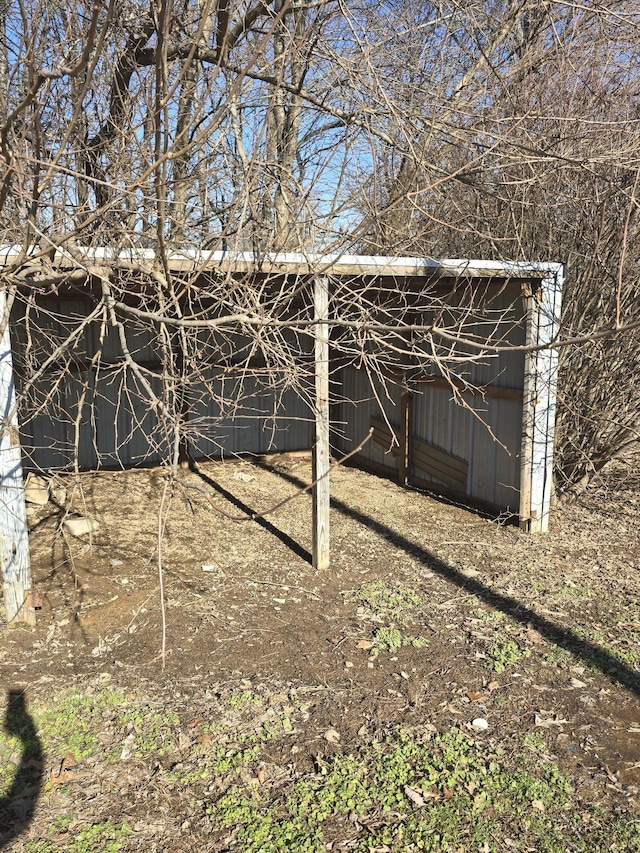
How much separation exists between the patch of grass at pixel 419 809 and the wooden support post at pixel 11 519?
2.44 meters

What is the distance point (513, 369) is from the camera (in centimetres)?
714

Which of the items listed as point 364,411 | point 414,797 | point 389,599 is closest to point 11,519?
point 389,599

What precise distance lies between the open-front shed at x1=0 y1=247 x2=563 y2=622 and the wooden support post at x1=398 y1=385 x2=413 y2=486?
2cm

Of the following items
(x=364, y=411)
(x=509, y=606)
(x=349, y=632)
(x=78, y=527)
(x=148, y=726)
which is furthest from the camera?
(x=364, y=411)

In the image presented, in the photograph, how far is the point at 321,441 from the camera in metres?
5.78

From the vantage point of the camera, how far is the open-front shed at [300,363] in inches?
138

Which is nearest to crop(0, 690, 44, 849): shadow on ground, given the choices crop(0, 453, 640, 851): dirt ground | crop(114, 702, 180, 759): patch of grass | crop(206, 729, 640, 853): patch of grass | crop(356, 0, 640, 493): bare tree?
crop(0, 453, 640, 851): dirt ground

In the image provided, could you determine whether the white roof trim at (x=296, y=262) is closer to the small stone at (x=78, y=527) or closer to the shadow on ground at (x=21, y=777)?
the shadow on ground at (x=21, y=777)

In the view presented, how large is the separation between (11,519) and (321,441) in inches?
98.4

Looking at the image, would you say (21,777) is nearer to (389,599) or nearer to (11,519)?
(11,519)

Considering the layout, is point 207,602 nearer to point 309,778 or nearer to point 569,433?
point 309,778

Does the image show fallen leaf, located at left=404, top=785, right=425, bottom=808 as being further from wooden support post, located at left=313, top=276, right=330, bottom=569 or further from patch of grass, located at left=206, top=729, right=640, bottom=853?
wooden support post, located at left=313, top=276, right=330, bottom=569

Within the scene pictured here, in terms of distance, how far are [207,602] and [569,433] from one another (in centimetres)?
456

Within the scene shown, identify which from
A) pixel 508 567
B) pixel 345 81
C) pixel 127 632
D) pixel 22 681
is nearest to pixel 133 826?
pixel 22 681
